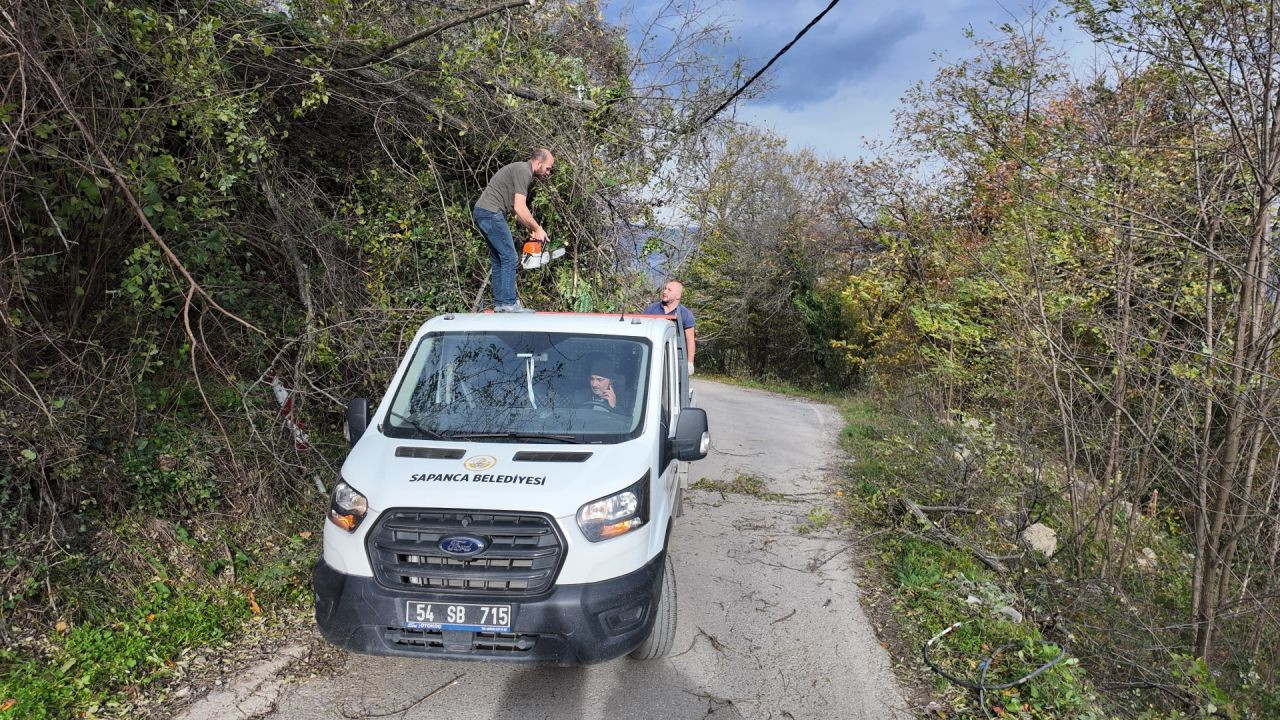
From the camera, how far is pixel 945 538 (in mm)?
6742

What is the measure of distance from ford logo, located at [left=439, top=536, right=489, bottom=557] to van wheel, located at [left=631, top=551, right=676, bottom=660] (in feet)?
3.64

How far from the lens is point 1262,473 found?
508cm

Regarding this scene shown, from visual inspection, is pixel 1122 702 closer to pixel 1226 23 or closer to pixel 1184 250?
pixel 1184 250

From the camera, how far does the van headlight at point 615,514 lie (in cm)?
368

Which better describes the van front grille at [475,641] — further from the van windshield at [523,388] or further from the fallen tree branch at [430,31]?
the fallen tree branch at [430,31]

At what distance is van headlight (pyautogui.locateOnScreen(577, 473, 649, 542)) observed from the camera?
3680mm

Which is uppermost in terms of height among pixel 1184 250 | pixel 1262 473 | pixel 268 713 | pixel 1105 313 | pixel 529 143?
pixel 529 143

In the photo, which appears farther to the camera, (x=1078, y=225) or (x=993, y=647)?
(x=1078, y=225)

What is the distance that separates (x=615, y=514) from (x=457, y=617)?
0.87 m

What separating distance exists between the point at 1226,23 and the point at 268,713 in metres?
6.77

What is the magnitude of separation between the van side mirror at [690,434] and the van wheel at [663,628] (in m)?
0.64

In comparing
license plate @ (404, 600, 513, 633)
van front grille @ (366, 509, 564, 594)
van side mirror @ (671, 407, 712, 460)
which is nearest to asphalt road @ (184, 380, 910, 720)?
license plate @ (404, 600, 513, 633)

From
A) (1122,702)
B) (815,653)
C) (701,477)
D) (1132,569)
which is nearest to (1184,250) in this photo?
(1132,569)

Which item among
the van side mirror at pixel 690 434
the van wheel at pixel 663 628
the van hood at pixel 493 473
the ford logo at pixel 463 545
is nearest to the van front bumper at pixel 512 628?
the ford logo at pixel 463 545
